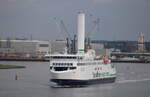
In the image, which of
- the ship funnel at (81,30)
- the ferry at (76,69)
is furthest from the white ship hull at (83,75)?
the ship funnel at (81,30)

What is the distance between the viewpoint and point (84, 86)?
177 ft

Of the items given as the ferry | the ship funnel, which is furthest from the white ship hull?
the ship funnel

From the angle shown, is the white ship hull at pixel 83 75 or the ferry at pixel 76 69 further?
the ferry at pixel 76 69

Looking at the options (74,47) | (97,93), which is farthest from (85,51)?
(97,93)

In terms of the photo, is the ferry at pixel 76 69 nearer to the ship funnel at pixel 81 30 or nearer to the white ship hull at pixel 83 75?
the white ship hull at pixel 83 75

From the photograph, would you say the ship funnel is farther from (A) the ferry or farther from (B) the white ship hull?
(B) the white ship hull

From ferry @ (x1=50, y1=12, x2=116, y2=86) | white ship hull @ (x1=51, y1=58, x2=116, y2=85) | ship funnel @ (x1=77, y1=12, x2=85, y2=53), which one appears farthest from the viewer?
ship funnel @ (x1=77, y1=12, x2=85, y2=53)

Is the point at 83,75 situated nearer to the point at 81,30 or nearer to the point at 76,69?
the point at 76,69

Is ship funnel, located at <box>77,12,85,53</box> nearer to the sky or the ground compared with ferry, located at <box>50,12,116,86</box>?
nearer to the sky

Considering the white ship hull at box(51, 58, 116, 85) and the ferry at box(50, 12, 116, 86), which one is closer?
the white ship hull at box(51, 58, 116, 85)

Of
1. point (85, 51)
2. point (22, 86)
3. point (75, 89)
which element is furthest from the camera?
point (85, 51)

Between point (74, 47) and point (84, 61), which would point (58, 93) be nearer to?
point (84, 61)

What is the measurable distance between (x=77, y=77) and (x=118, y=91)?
16.6ft

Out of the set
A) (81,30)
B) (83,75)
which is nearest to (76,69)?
(83,75)
